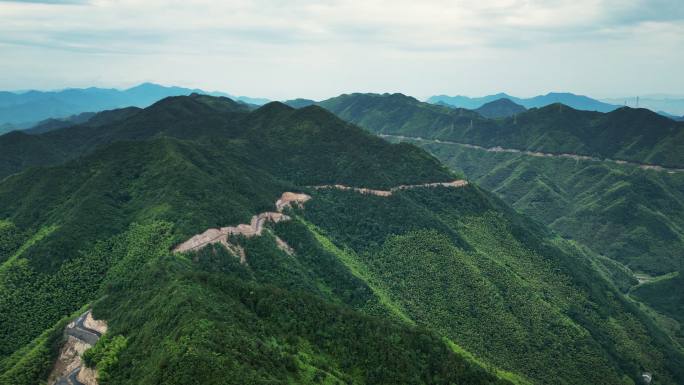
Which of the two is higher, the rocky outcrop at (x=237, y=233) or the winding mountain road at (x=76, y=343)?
the rocky outcrop at (x=237, y=233)

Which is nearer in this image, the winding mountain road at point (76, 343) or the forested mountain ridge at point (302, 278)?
the winding mountain road at point (76, 343)

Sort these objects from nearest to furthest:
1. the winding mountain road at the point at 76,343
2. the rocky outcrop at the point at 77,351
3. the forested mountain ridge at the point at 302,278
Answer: the rocky outcrop at the point at 77,351
the winding mountain road at the point at 76,343
the forested mountain ridge at the point at 302,278

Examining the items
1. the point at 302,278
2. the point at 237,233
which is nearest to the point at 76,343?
the point at 237,233

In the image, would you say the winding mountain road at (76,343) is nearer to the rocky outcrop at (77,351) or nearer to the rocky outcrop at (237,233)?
the rocky outcrop at (77,351)

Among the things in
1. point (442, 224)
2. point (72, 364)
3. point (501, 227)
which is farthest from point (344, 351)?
point (501, 227)

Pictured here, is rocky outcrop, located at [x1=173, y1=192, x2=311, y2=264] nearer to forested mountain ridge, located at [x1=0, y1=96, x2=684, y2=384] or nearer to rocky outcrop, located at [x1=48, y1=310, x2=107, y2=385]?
forested mountain ridge, located at [x1=0, y1=96, x2=684, y2=384]

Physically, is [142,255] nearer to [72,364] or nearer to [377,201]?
[72,364]

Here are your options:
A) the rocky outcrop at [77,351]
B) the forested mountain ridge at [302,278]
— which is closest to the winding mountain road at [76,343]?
the rocky outcrop at [77,351]

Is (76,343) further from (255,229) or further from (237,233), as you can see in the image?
(255,229)

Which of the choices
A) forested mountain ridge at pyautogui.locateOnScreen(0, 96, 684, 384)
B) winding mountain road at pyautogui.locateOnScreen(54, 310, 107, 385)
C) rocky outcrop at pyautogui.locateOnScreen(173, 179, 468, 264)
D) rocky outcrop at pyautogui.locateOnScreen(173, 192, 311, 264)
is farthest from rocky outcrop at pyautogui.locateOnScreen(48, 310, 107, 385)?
rocky outcrop at pyautogui.locateOnScreen(173, 192, 311, 264)
